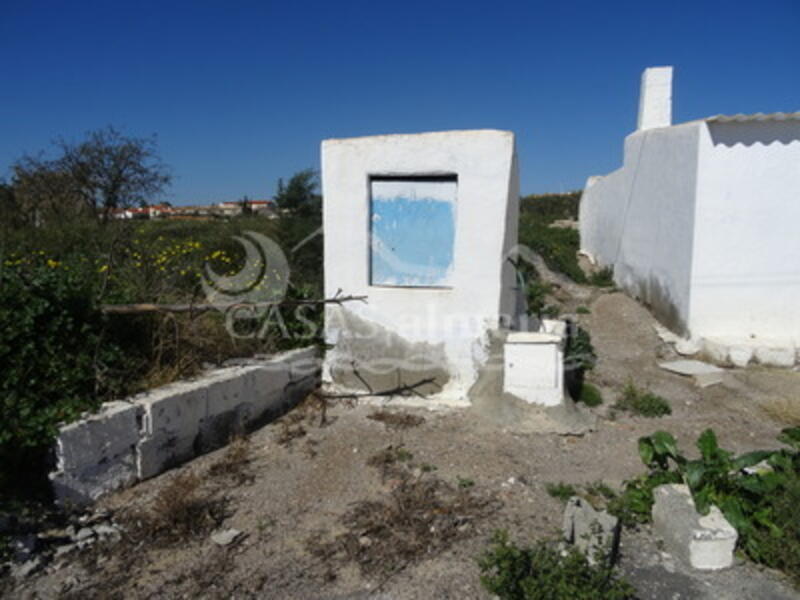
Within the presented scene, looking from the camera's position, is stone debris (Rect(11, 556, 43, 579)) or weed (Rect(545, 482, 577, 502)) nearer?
stone debris (Rect(11, 556, 43, 579))

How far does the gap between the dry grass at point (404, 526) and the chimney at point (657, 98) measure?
30.4 ft

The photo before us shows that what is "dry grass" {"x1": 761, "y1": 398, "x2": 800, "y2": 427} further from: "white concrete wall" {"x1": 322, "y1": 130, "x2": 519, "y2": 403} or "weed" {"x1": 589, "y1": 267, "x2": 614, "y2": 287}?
"weed" {"x1": 589, "y1": 267, "x2": 614, "y2": 287}

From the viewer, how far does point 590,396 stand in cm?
597

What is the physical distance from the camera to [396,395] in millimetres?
5578

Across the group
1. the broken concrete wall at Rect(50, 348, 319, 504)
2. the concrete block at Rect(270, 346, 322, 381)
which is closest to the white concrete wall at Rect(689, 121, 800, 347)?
the concrete block at Rect(270, 346, 322, 381)

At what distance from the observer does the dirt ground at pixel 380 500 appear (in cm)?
275

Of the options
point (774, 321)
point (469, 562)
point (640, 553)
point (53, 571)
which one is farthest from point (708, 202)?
point (53, 571)

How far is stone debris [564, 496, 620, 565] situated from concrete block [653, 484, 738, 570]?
34cm

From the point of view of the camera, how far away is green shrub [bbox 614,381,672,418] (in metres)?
5.60

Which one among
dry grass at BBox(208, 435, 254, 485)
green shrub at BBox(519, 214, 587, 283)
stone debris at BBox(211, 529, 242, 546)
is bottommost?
stone debris at BBox(211, 529, 242, 546)

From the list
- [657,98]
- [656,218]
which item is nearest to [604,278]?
[656,218]

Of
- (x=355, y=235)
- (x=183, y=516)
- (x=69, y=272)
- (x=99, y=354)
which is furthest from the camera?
(x=355, y=235)

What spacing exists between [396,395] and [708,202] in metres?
5.34

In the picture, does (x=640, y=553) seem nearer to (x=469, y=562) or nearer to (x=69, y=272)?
(x=469, y=562)
